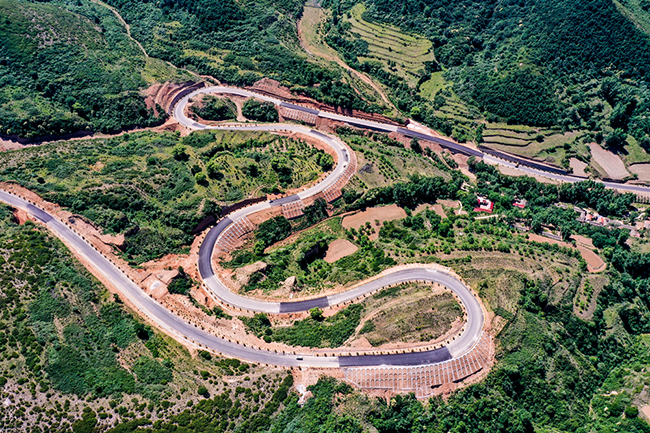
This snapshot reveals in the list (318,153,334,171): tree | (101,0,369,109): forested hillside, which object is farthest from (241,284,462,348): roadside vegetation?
(101,0,369,109): forested hillside

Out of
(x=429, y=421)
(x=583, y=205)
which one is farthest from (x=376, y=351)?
(x=583, y=205)

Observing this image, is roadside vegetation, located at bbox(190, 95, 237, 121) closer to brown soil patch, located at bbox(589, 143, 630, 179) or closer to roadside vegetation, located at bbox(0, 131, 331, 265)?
roadside vegetation, located at bbox(0, 131, 331, 265)

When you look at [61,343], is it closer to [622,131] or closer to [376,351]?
[376,351]

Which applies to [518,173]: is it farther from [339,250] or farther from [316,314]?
[316,314]

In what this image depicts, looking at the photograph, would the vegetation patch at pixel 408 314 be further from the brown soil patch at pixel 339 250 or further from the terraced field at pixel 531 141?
the terraced field at pixel 531 141

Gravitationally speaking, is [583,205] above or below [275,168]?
above

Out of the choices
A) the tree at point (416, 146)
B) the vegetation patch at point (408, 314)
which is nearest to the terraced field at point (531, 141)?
the tree at point (416, 146)
